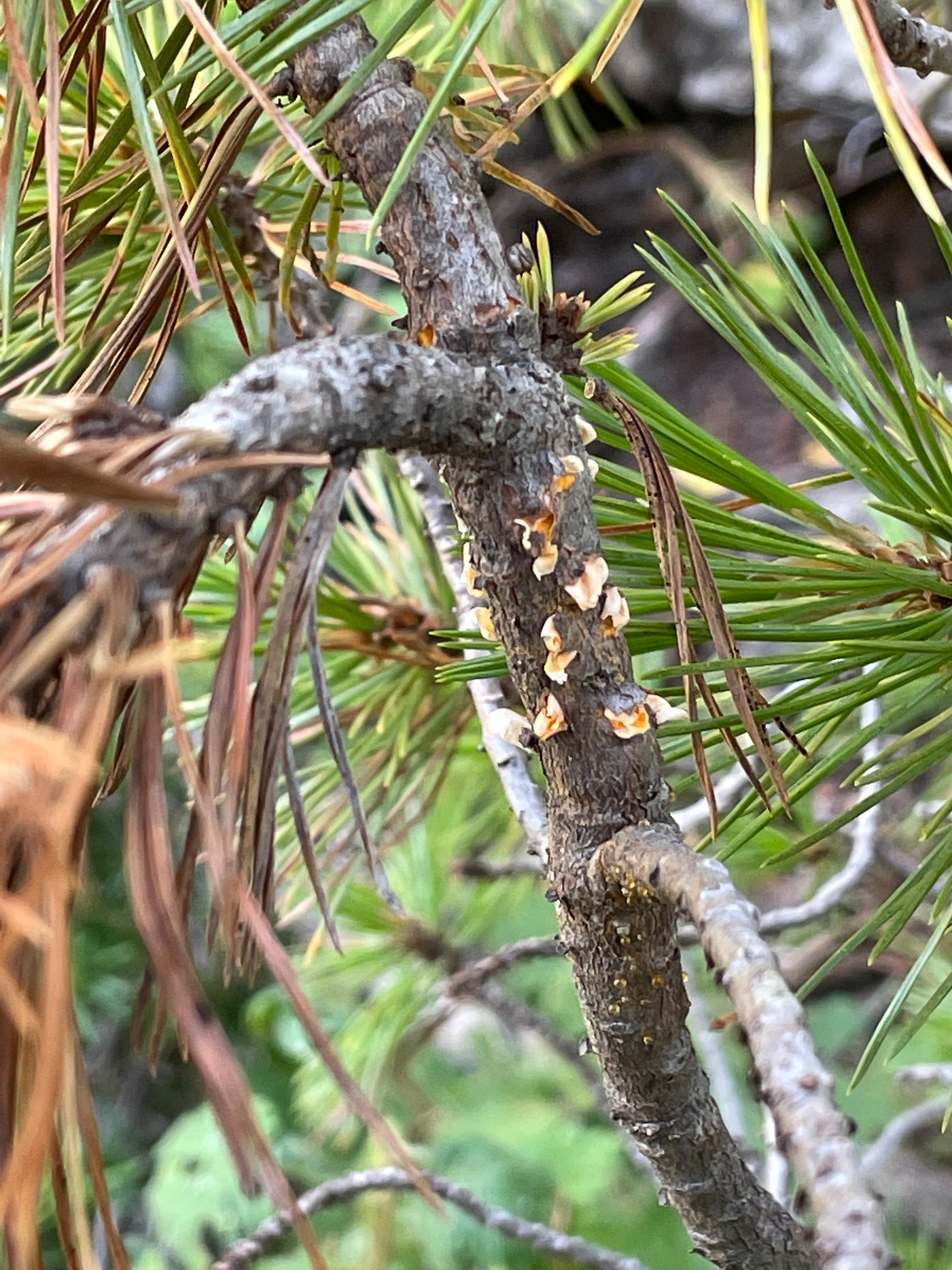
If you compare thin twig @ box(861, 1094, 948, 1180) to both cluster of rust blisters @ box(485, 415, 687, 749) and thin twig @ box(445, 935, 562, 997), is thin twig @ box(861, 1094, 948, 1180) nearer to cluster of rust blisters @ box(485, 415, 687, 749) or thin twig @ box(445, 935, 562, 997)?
thin twig @ box(445, 935, 562, 997)

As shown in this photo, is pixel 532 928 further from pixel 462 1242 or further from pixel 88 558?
pixel 88 558

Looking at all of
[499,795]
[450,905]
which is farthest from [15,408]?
[450,905]

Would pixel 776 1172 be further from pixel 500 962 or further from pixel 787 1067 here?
pixel 787 1067

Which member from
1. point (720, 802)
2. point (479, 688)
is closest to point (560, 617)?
point (479, 688)

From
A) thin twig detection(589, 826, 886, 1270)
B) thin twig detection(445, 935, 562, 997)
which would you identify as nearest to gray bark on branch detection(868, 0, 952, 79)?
thin twig detection(589, 826, 886, 1270)

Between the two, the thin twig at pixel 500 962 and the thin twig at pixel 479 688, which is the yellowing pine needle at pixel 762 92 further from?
the thin twig at pixel 500 962
